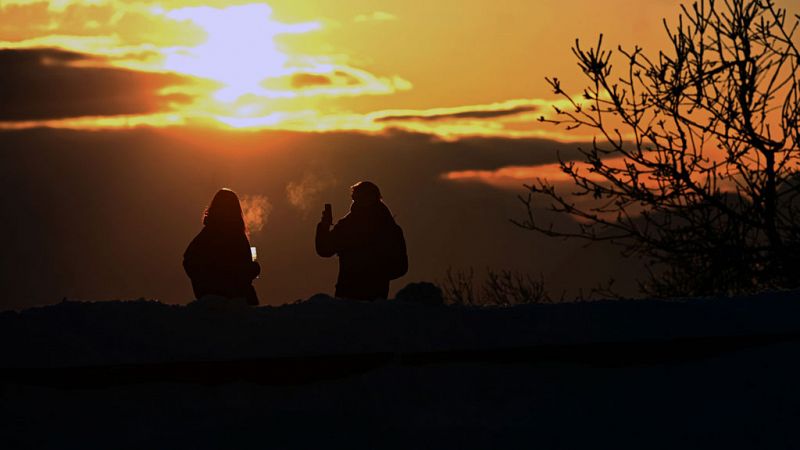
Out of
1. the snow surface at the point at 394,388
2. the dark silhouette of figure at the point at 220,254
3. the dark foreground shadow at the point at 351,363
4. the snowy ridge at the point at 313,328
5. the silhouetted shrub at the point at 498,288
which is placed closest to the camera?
the snow surface at the point at 394,388

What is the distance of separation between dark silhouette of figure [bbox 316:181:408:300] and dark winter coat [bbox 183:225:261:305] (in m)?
0.70

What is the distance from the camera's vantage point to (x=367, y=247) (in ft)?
31.9

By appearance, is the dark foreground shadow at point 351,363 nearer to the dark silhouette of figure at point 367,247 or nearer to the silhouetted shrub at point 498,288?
the dark silhouette of figure at point 367,247

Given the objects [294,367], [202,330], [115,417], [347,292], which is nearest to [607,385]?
[294,367]

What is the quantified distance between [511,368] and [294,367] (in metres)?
1.21

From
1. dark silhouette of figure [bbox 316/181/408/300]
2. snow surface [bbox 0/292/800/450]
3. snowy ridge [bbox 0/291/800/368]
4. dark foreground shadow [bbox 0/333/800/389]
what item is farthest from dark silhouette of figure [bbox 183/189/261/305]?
dark foreground shadow [bbox 0/333/800/389]

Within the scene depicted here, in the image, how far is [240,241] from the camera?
9.73 m

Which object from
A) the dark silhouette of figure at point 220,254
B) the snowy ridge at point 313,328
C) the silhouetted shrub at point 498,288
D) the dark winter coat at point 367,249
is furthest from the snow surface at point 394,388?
the silhouetted shrub at point 498,288

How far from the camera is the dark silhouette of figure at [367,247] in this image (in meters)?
9.71

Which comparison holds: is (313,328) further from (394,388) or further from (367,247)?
(367,247)

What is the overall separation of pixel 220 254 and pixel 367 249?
1214mm

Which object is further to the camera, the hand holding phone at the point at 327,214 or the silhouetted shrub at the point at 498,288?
the silhouetted shrub at the point at 498,288

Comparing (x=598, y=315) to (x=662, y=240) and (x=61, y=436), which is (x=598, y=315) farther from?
(x=662, y=240)

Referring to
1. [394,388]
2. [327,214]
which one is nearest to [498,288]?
[327,214]
